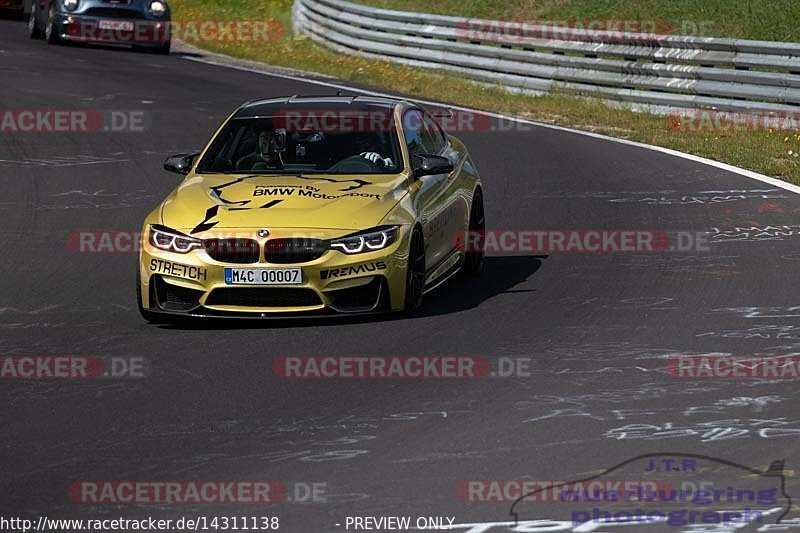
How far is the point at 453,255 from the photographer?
1209cm

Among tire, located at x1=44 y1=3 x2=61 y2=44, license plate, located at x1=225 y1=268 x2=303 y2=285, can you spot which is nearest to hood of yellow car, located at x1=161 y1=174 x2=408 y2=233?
license plate, located at x1=225 y1=268 x2=303 y2=285

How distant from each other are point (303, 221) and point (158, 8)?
Answer: 20892mm

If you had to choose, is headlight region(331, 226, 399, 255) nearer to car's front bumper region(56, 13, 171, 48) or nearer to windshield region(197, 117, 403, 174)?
windshield region(197, 117, 403, 174)

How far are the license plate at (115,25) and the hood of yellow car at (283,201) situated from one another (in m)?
19.8

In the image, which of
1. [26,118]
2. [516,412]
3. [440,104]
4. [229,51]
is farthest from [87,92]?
[516,412]

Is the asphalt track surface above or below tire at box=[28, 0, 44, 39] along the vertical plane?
above

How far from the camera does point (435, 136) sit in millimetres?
12688

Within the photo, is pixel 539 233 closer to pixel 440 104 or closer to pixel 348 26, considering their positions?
pixel 440 104

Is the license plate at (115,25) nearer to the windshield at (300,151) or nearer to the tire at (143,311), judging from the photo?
the windshield at (300,151)

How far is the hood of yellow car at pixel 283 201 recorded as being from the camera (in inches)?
415

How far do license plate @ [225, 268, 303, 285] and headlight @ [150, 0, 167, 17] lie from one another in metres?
20.8

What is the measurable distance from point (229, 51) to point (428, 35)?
234 inches

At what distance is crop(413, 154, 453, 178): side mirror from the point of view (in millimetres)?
11336

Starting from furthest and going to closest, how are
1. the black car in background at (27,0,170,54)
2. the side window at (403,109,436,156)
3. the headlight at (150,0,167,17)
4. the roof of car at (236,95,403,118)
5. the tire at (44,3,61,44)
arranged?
the tire at (44,3,61,44)
the headlight at (150,0,167,17)
the black car in background at (27,0,170,54)
the roof of car at (236,95,403,118)
the side window at (403,109,436,156)
